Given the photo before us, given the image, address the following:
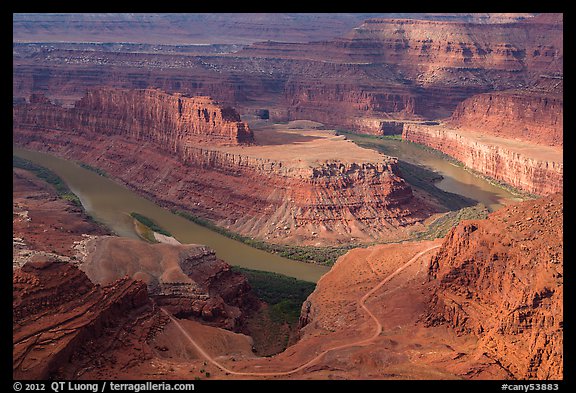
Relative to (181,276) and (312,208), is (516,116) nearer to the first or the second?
(312,208)

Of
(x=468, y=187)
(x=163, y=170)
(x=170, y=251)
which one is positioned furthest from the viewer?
(x=468, y=187)

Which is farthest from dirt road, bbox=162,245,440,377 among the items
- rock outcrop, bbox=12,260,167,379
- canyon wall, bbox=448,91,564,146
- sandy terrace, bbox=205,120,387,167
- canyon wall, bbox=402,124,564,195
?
canyon wall, bbox=448,91,564,146

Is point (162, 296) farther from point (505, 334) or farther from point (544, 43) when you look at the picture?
point (544, 43)

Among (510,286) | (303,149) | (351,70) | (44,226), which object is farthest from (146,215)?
(351,70)

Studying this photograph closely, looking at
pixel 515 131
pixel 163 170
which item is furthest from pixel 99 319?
pixel 515 131

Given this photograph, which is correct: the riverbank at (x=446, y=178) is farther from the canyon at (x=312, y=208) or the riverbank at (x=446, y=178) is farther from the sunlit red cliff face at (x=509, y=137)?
the sunlit red cliff face at (x=509, y=137)

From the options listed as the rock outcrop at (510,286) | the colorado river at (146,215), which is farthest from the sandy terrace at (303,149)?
the rock outcrop at (510,286)
